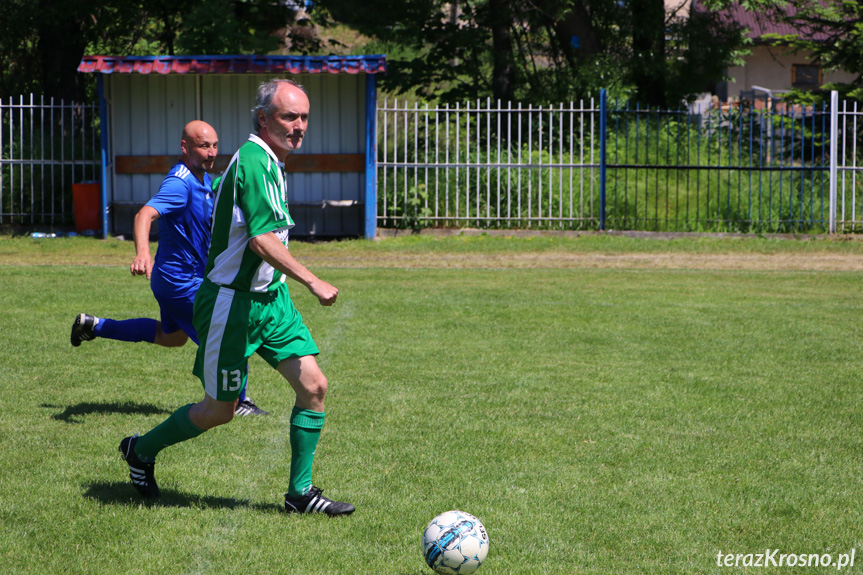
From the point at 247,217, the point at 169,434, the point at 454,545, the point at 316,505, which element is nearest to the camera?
the point at 454,545

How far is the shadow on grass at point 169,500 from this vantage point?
4.47 metres

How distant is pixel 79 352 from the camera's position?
7.93 meters

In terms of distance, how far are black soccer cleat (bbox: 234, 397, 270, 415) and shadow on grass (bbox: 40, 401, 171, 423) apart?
1.52 feet

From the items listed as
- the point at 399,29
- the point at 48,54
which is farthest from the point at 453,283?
the point at 48,54

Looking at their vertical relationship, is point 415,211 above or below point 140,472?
above

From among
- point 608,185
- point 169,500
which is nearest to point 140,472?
point 169,500

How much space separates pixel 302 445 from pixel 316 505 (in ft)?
0.91

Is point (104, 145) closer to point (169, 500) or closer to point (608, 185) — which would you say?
point (608, 185)

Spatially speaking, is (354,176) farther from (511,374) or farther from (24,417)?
(24,417)

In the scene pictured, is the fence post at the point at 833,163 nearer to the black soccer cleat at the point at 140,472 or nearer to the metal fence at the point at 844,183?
the metal fence at the point at 844,183

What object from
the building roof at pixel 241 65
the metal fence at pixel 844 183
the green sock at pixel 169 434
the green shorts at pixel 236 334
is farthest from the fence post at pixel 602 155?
the green sock at pixel 169 434

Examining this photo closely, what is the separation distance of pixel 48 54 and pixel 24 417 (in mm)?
18159

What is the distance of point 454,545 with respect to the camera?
141 inches

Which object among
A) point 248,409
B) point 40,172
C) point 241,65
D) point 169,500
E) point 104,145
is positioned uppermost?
point 241,65
